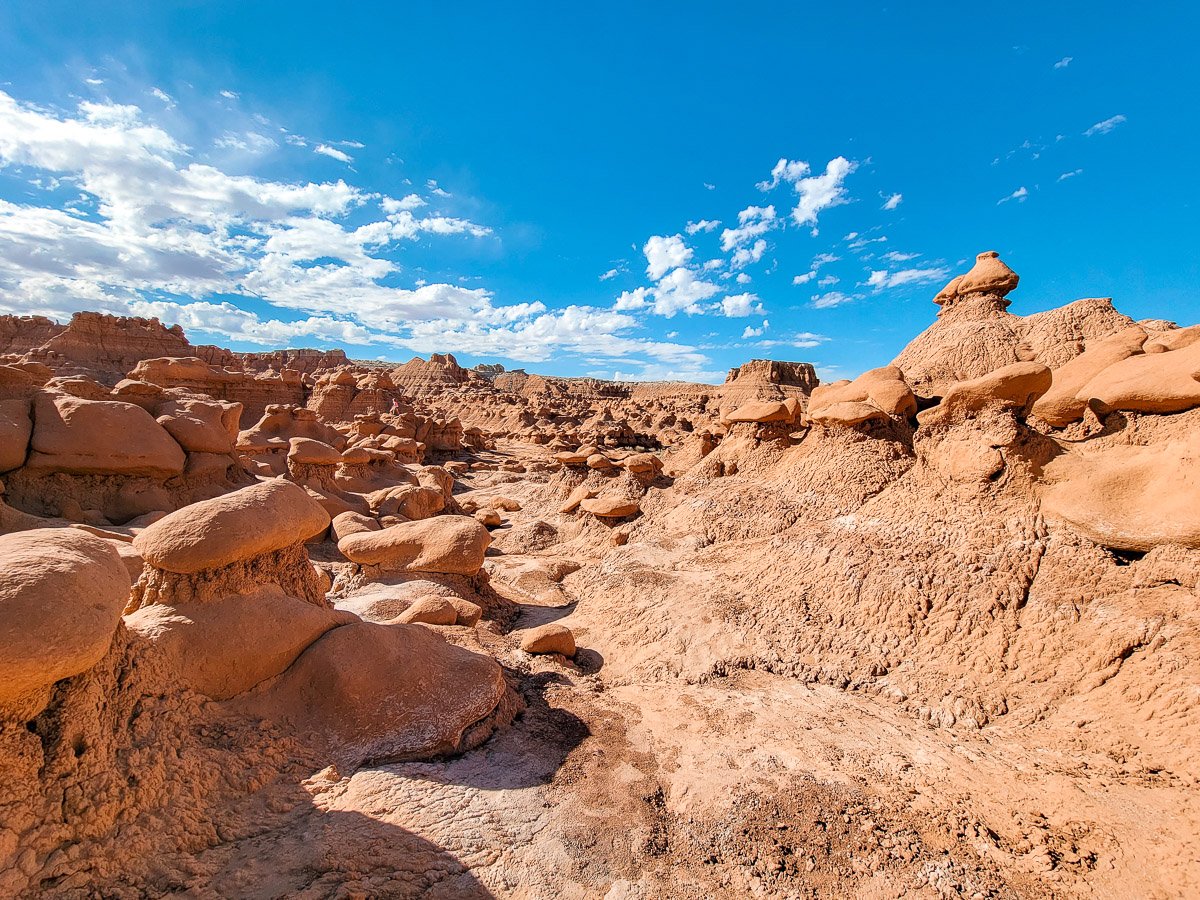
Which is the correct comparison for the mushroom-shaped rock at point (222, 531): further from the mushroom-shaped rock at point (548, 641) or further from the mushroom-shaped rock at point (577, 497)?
the mushroom-shaped rock at point (577, 497)

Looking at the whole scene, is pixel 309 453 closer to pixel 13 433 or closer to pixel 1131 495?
pixel 13 433

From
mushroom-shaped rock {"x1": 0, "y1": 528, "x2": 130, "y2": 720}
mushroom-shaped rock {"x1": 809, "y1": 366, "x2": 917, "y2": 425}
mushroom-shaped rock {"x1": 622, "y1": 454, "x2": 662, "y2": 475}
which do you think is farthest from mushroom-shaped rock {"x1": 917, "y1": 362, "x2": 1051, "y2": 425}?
mushroom-shaped rock {"x1": 0, "y1": 528, "x2": 130, "y2": 720}

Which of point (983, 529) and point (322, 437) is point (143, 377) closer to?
point (322, 437)

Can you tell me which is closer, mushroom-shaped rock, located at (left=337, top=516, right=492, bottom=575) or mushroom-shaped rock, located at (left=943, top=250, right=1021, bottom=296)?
mushroom-shaped rock, located at (left=337, top=516, right=492, bottom=575)

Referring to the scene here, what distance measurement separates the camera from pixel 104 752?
245 cm

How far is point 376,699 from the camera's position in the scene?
3.50m

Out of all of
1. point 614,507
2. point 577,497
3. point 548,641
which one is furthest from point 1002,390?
point 577,497

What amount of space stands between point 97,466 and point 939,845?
9.58 meters

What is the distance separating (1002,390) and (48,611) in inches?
282

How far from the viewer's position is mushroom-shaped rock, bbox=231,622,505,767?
3.30m

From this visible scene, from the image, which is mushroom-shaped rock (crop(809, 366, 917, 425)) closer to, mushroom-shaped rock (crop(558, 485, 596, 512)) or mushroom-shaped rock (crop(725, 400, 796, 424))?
mushroom-shaped rock (crop(725, 400, 796, 424))

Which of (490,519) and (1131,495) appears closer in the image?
(1131,495)

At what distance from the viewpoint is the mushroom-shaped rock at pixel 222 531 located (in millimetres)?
3391

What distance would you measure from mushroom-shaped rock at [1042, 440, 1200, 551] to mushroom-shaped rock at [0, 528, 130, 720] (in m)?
6.56
